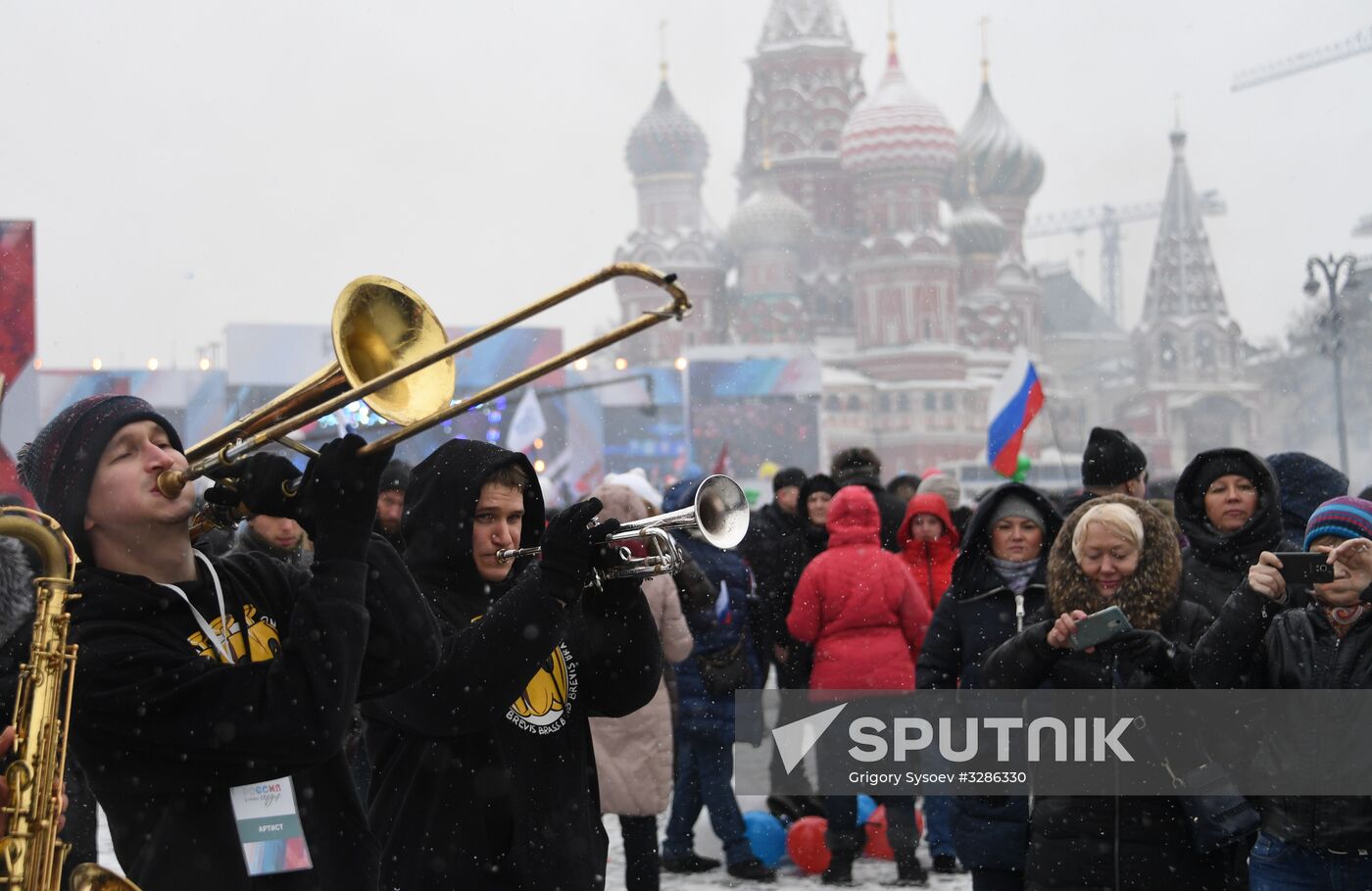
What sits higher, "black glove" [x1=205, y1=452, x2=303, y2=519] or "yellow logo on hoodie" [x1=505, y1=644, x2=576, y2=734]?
"black glove" [x1=205, y1=452, x2=303, y2=519]

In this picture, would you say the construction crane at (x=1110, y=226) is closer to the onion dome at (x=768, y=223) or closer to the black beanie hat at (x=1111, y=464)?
the onion dome at (x=768, y=223)

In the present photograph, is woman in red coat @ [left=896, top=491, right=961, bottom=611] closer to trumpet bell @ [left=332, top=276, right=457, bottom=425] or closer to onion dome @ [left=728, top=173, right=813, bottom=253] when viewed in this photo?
trumpet bell @ [left=332, top=276, right=457, bottom=425]

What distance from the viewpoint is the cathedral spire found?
78.2 metres

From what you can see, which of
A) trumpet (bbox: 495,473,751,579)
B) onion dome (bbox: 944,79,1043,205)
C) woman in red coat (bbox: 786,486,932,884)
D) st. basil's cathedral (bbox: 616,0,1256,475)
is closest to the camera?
trumpet (bbox: 495,473,751,579)

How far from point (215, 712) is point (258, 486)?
286 millimetres

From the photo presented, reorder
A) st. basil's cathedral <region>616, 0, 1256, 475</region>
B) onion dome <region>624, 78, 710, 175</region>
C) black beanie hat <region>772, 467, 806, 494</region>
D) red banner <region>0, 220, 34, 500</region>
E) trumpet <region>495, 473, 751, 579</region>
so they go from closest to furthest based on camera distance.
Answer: trumpet <region>495, 473, 751, 579</region>, red banner <region>0, 220, 34, 500</region>, black beanie hat <region>772, 467, 806, 494</region>, st. basil's cathedral <region>616, 0, 1256, 475</region>, onion dome <region>624, 78, 710, 175</region>

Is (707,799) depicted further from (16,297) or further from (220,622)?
(220,622)

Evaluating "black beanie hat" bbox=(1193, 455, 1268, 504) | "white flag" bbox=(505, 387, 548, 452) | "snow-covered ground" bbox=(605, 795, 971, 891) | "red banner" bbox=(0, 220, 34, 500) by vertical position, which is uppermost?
"red banner" bbox=(0, 220, 34, 500)

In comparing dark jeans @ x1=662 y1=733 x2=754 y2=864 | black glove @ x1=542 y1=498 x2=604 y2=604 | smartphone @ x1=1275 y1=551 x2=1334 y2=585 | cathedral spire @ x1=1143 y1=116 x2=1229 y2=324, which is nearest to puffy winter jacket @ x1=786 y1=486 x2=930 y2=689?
dark jeans @ x1=662 y1=733 x2=754 y2=864

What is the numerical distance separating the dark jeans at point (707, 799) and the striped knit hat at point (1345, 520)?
301cm

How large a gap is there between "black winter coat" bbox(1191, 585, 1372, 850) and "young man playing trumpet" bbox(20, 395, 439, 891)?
6.26ft

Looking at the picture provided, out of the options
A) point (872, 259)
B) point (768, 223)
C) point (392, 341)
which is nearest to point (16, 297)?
point (392, 341)

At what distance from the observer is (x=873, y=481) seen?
25.3ft

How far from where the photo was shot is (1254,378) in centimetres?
7238
